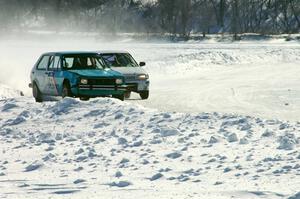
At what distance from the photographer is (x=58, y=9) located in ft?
434

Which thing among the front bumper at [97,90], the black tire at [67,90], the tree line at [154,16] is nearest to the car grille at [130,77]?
the front bumper at [97,90]

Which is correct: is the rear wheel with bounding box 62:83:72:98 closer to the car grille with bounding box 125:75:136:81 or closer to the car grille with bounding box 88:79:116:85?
the car grille with bounding box 88:79:116:85

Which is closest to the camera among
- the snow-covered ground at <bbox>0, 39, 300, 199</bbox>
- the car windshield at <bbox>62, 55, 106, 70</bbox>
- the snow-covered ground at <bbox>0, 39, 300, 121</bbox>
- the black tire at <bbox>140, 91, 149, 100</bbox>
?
the snow-covered ground at <bbox>0, 39, 300, 199</bbox>

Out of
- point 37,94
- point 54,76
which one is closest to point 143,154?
point 54,76

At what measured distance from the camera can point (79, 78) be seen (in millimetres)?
17969

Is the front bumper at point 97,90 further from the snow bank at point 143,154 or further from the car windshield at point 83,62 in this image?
the snow bank at point 143,154

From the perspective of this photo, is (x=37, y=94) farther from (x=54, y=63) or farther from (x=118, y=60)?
(x=118, y=60)

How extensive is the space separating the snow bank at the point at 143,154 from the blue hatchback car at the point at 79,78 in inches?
117

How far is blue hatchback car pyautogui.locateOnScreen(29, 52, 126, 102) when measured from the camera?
18.1 metres

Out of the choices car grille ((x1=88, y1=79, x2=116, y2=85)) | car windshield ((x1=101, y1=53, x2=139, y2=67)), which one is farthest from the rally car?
car grille ((x1=88, y1=79, x2=116, y2=85))

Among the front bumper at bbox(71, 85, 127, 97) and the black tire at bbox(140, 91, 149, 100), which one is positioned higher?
the front bumper at bbox(71, 85, 127, 97)

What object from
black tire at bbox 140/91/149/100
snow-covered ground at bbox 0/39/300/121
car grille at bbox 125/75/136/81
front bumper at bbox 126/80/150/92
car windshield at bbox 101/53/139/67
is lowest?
snow-covered ground at bbox 0/39/300/121

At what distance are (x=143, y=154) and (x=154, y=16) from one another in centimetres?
10898

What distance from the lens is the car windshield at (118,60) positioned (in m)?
20.3
